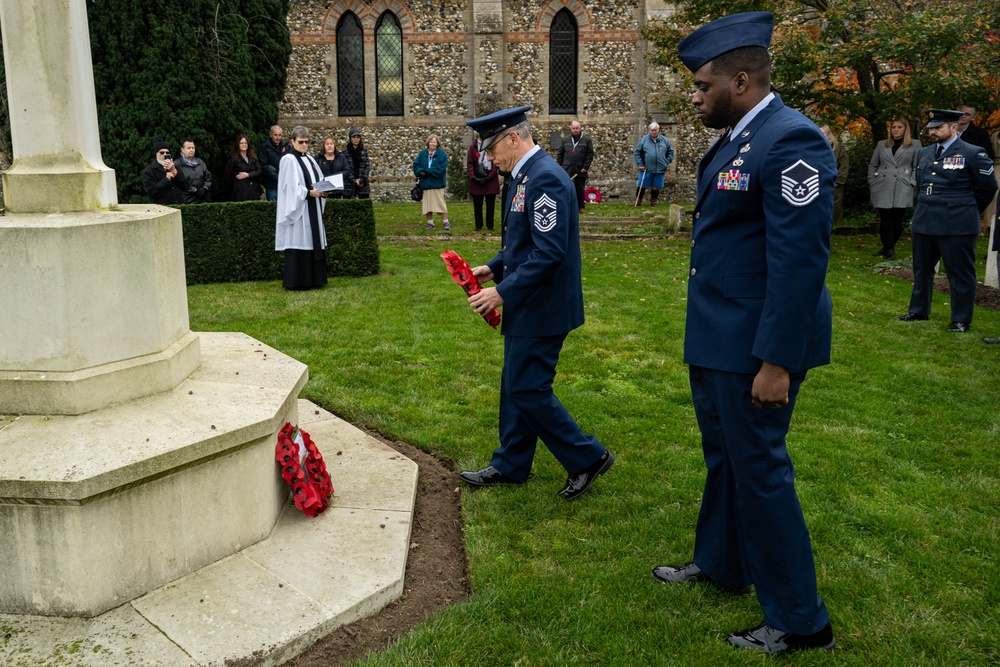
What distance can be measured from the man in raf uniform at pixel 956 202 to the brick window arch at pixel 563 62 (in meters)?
16.0

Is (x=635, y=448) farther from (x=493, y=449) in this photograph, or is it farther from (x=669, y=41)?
(x=669, y=41)

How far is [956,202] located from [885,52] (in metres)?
5.37

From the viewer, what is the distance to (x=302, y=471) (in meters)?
4.23

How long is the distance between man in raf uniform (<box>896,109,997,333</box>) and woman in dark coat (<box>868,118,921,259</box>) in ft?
15.0

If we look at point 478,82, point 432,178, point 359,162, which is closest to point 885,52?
point 432,178

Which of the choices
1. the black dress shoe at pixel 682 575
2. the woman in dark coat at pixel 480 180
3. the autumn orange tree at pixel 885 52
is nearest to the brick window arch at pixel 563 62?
the autumn orange tree at pixel 885 52

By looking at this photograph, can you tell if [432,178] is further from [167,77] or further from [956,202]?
[956,202]

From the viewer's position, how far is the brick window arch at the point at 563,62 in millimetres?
23719

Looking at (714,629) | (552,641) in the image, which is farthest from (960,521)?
(552,641)

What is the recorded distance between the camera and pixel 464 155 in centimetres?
2366

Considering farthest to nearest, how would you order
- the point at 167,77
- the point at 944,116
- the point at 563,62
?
the point at 563,62 < the point at 167,77 < the point at 944,116

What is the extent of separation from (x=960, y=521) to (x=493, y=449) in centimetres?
265

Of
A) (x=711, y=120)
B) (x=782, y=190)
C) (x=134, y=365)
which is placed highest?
(x=711, y=120)

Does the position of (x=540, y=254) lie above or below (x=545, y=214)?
below
